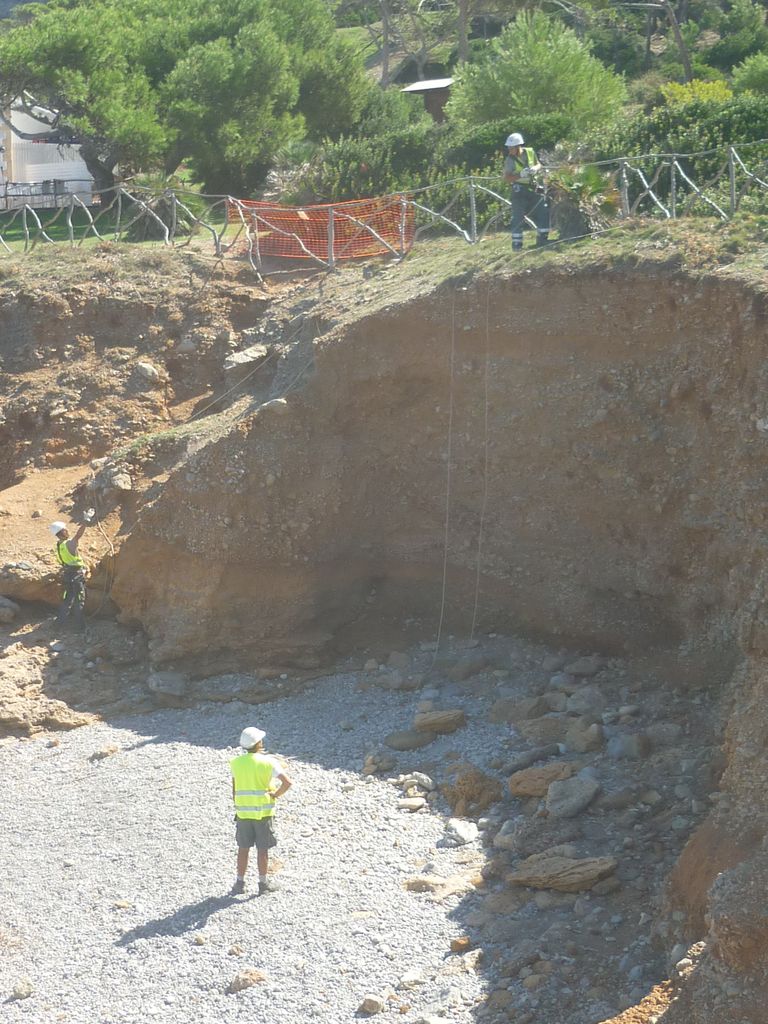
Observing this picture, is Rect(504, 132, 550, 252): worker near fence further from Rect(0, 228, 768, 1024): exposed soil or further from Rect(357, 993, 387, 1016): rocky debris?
Rect(357, 993, 387, 1016): rocky debris

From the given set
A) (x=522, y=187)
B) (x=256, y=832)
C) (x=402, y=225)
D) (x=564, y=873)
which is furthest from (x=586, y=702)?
(x=402, y=225)

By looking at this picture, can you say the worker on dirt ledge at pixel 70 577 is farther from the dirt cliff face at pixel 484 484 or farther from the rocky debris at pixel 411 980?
the rocky debris at pixel 411 980

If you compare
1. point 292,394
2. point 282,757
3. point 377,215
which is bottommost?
point 282,757

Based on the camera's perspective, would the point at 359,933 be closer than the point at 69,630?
Yes

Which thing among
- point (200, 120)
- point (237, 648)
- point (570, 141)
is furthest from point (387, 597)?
point (200, 120)

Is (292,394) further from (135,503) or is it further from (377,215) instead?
(377,215)

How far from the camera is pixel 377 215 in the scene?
827 inches

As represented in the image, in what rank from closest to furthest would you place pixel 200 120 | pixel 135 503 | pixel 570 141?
pixel 135 503
pixel 570 141
pixel 200 120

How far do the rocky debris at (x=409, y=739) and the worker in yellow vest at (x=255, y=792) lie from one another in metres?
2.97

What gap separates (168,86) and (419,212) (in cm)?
1117

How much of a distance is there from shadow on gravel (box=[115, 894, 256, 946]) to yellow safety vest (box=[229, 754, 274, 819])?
0.89m

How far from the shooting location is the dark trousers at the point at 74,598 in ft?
56.6

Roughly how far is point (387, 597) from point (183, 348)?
19.5 feet

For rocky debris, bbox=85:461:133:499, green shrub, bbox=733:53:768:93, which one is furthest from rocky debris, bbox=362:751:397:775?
green shrub, bbox=733:53:768:93
